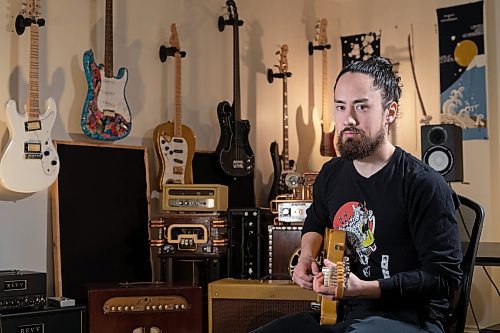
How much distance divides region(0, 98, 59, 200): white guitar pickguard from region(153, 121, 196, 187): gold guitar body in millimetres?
673

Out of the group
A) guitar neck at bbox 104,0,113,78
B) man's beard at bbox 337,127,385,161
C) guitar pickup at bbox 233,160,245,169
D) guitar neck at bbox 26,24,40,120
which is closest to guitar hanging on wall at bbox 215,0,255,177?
guitar pickup at bbox 233,160,245,169

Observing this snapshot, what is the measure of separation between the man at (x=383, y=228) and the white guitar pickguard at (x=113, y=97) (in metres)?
1.97

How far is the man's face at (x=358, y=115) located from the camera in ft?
5.69

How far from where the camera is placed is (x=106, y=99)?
11.6 ft

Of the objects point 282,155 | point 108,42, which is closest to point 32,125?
point 108,42

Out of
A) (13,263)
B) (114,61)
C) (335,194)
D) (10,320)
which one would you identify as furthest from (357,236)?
(114,61)

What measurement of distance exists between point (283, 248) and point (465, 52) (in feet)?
6.19

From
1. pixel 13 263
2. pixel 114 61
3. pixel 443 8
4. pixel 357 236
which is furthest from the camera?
pixel 443 8

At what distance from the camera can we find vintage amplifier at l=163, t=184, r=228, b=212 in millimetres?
3510

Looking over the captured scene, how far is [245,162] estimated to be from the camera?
4.14m

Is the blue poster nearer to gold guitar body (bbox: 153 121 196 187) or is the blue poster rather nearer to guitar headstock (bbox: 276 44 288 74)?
guitar headstock (bbox: 276 44 288 74)

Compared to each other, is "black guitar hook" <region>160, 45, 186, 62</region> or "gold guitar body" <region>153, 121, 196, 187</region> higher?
"black guitar hook" <region>160, 45, 186, 62</region>

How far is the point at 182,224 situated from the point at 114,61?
99cm

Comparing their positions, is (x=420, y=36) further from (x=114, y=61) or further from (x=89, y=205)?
(x=89, y=205)
